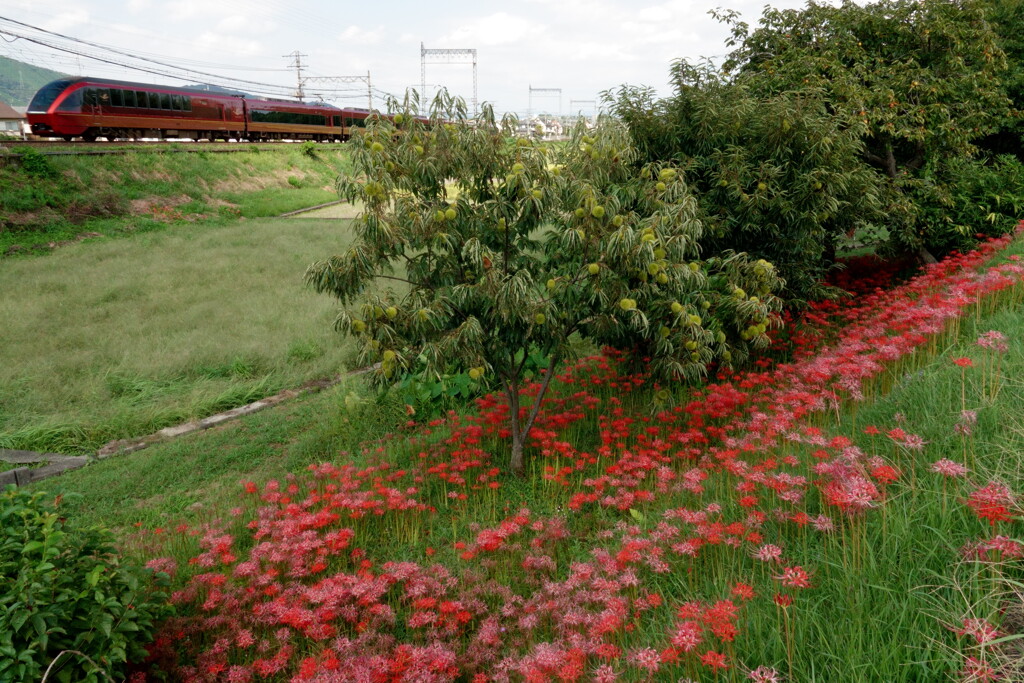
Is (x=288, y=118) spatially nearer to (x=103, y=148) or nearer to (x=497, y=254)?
(x=103, y=148)

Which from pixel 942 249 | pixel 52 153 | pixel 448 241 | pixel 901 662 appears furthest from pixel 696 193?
pixel 52 153

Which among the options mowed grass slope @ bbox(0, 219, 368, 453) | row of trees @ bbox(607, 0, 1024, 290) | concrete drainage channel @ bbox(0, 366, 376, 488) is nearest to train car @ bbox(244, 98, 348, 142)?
mowed grass slope @ bbox(0, 219, 368, 453)

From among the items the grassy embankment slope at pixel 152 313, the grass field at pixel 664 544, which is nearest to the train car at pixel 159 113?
the grassy embankment slope at pixel 152 313

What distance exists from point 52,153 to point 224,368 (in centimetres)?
1260

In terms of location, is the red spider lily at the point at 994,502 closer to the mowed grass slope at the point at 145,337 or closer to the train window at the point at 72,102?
the mowed grass slope at the point at 145,337

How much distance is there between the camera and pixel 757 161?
7.28 meters

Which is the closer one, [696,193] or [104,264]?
[696,193]

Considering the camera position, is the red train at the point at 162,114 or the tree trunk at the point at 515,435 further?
the red train at the point at 162,114

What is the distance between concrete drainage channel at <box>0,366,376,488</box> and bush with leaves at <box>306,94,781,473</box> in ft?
11.8

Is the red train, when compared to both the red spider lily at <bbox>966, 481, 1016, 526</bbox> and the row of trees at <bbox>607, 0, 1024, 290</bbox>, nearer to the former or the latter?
Result: the row of trees at <bbox>607, 0, 1024, 290</bbox>

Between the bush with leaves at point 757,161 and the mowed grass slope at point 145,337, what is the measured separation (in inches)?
191

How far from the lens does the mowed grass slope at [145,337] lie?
727cm

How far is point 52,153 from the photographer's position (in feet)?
54.2

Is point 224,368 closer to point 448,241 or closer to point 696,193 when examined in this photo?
point 448,241
